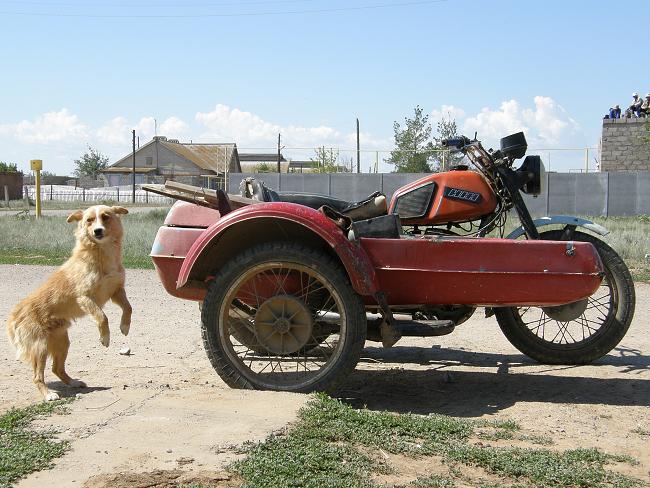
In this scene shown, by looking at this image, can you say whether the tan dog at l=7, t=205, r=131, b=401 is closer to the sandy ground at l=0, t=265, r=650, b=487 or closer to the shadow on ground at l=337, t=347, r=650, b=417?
the sandy ground at l=0, t=265, r=650, b=487

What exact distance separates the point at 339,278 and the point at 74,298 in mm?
1986

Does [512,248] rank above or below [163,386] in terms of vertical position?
above

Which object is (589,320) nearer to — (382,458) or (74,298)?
(382,458)

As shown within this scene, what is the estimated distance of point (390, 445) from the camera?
4.49 meters

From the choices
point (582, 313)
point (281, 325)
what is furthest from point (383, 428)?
point (582, 313)

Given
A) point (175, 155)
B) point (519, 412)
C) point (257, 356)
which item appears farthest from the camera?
point (175, 155)

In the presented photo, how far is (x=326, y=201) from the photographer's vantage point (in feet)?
21.7

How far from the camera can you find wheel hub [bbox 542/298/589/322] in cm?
642

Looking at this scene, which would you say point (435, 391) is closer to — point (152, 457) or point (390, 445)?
point (390, 445)

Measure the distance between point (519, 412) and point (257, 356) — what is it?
72.8 inches

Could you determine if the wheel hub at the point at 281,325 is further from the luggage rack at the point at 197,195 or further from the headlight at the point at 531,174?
the headlight at the point at 531,174

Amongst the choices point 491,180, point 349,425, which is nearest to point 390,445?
point 349,425

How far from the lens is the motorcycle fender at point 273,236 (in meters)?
5.49

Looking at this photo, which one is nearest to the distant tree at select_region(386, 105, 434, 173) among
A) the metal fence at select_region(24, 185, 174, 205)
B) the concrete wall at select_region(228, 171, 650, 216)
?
the concrete wall at select_region(228, 171, 650, 216)
